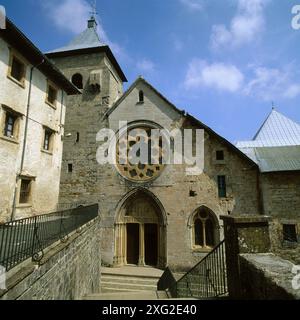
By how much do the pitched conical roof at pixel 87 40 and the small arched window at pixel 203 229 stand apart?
14.3m

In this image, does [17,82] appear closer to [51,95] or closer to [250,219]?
[51,95]

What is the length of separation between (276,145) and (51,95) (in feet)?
47.8

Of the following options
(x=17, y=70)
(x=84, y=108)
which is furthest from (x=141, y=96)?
(x=17, y=70)

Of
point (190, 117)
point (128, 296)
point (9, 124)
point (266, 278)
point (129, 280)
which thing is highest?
point (190, 117)

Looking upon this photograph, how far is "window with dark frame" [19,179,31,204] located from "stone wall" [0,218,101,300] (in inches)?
138

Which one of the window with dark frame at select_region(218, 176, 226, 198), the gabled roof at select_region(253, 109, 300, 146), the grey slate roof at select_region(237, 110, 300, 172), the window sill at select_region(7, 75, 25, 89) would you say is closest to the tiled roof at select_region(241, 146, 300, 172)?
the grey slate roof at select_region(237, 110, 300, 172)

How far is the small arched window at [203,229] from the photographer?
40.7ft

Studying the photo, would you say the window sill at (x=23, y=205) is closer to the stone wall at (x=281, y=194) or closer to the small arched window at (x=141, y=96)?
the small arched window at (x=141, y=96)

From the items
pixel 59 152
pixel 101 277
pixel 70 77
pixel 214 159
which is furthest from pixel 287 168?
pixel 70 77

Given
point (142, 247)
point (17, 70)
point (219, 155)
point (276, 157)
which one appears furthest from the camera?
point (142, 247)

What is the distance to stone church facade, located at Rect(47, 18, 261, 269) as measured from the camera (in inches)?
486

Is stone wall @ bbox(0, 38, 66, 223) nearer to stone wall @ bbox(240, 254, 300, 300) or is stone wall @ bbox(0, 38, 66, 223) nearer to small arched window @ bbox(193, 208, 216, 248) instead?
small arched window @ bbox(193, 208, 216, 248)

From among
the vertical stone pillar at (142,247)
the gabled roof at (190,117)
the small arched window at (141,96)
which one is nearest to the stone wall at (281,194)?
the gabled roof at (190,117)

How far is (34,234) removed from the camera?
5086 mm
